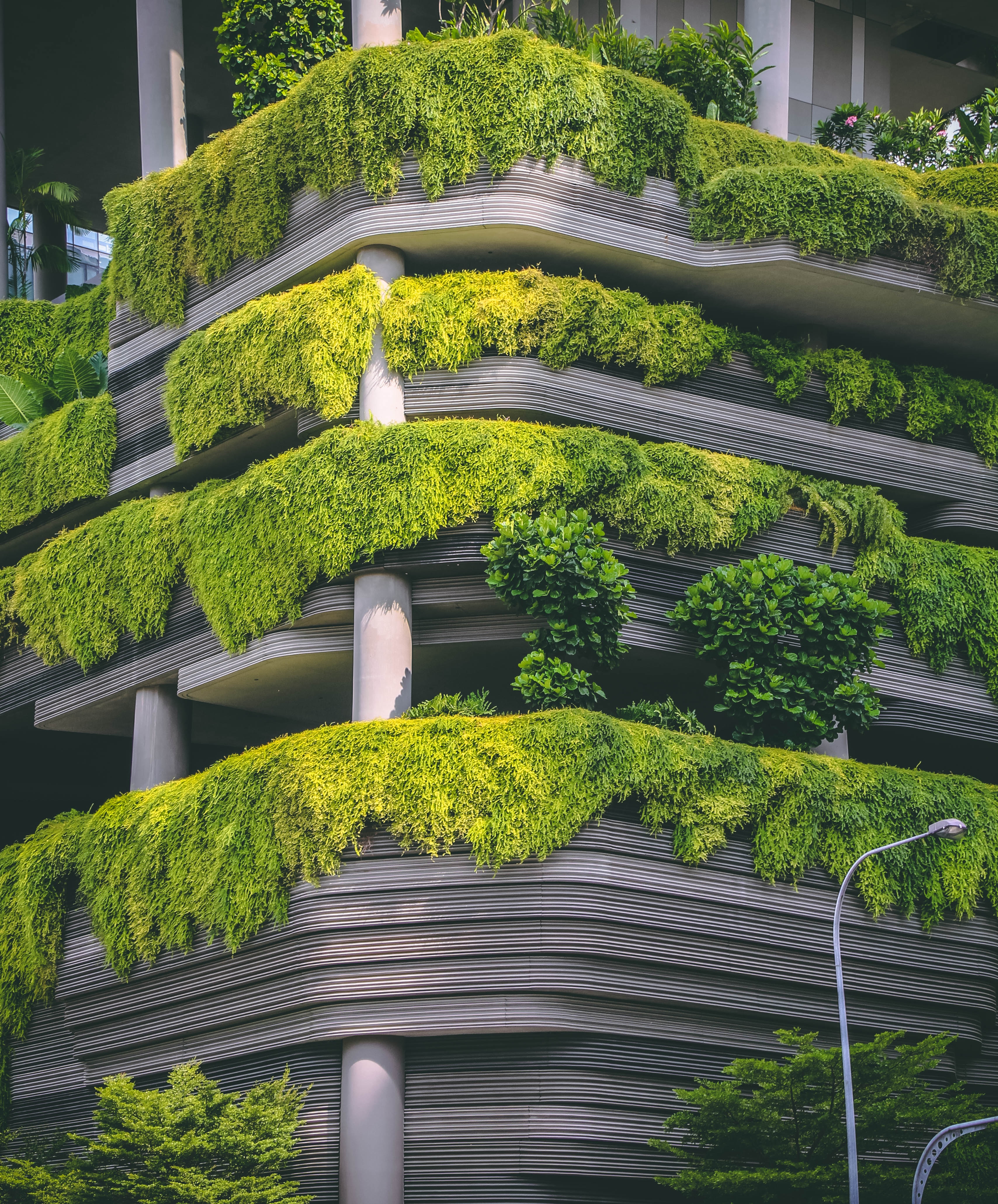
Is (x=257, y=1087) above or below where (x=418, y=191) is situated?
below

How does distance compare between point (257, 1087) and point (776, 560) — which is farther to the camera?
point (776, 560)

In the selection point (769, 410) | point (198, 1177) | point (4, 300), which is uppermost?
point (4, 300)

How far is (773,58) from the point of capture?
29297 mm

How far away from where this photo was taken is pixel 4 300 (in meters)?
33.0

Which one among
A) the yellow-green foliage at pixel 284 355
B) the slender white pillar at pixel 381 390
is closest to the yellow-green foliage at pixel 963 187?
the slender white pillar at pixel 381 390

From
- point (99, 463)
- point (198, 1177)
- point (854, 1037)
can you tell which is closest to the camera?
point (198, 1177)

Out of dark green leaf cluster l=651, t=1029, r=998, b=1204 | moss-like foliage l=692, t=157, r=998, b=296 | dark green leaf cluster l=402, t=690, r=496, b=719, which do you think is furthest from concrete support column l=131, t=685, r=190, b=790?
moss-like foliage l=692, t=157, r=998, b=296

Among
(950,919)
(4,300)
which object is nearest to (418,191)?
(4,300)

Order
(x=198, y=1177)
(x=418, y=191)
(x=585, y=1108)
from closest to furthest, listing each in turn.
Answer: (x=198, y=1177), (x=585, y=1108), (x=418, y=191)

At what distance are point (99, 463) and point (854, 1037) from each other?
56.9 ft

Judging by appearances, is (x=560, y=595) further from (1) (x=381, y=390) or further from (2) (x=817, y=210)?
(2) (x=817, y=210)

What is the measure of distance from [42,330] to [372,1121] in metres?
19.6

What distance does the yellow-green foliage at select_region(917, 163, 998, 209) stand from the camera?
27.8 metres

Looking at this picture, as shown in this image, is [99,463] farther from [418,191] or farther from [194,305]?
[418,191]
